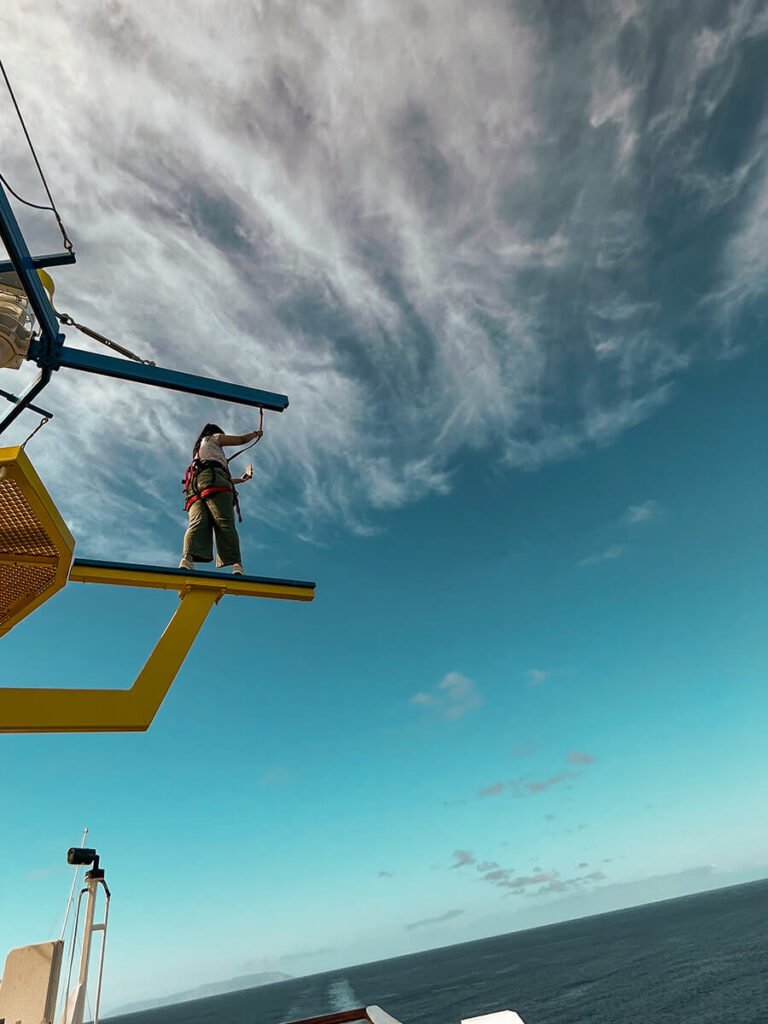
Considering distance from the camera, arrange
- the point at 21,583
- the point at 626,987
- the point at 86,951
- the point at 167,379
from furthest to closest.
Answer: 1. the point at 626,987
2. the point at 86,951
3. the point at 167,379
4. the point at 21,583

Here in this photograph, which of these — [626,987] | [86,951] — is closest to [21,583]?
[86,951]

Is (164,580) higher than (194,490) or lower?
lower

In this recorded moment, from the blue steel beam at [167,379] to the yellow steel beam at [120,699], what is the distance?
178 cm

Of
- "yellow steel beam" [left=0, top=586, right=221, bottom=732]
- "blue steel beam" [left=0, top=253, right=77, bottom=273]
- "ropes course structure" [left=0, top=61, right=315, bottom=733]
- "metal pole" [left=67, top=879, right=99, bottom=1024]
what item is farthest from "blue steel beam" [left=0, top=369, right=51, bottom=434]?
"metal pole" [left=67, top=879, right=99, bottom=1024]

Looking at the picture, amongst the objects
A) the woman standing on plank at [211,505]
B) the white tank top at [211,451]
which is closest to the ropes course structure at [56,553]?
the woman standing on plank at [211,505]

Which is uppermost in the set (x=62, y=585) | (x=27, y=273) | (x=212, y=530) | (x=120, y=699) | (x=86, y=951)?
(x=212, y=530)

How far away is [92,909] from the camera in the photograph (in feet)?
23.9

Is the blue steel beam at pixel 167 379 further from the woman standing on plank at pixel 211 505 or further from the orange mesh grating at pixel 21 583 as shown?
the orange mesh grating at pixel 21 583

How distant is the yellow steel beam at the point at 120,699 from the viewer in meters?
3.61

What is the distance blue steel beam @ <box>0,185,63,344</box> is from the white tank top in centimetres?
232

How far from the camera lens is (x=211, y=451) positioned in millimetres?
6594

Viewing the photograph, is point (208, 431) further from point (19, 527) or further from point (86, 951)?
point (86, 951)

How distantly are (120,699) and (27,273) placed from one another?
295 cm

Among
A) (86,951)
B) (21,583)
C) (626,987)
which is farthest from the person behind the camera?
(626,987)
